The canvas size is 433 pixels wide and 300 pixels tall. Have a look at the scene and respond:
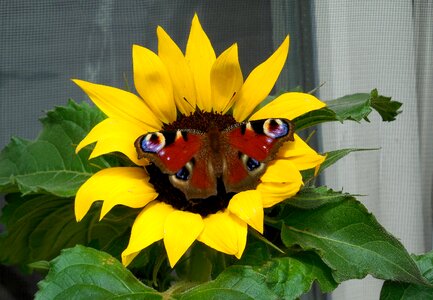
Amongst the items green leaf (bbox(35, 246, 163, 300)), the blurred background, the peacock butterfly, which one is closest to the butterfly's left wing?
the peacock butterfly

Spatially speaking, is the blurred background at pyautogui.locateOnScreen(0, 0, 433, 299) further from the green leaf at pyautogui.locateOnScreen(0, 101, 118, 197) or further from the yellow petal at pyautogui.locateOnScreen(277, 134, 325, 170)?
the yellow petal at pyautogui.locateOnScreen(277, 134, 325, 170)

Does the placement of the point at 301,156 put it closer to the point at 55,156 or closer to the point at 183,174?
the point at 183,174

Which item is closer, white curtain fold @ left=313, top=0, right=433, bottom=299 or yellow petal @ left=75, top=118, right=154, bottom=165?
yellow petal @ left=75, top=118, right=154, bottom=165

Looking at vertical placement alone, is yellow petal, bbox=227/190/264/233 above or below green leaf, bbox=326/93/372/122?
below

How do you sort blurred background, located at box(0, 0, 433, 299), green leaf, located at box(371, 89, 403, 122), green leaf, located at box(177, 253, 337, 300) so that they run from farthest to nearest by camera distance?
blurred background, located at box(0, 0, 433, 299), green leaf, located at box(371, 89, 403, 122), green leaf, located at box(177, 253, 337, 300)

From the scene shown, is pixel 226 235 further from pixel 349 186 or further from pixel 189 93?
pixel 349 186
